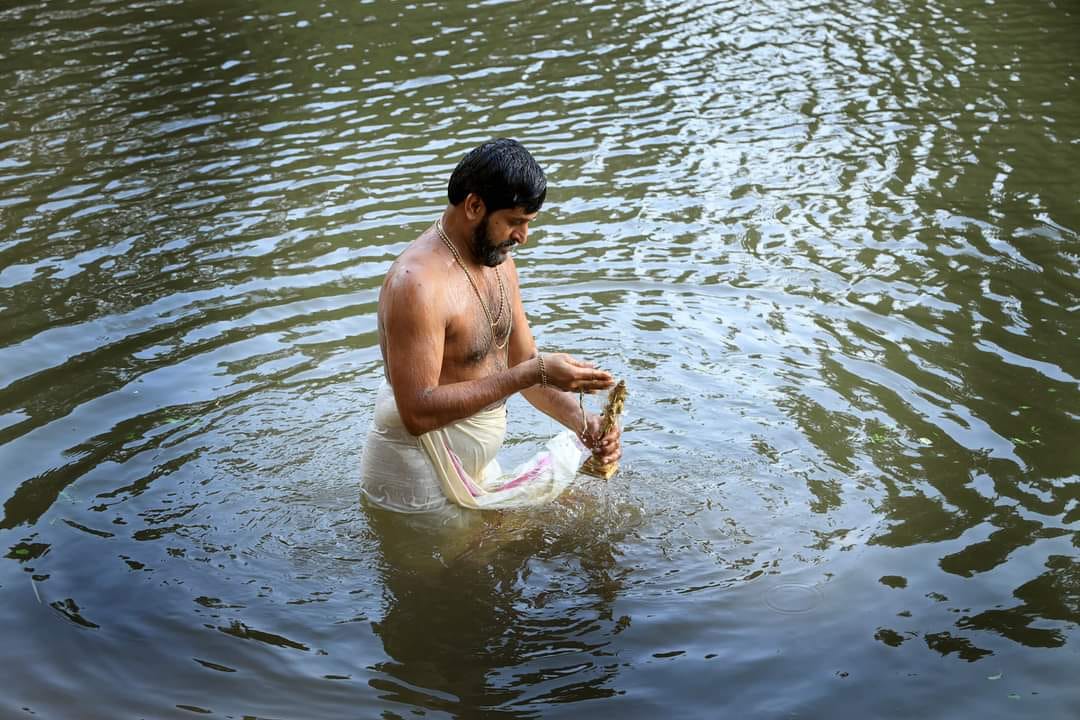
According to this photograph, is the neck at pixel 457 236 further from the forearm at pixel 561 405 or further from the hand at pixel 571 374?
the forearm at pixel 561 405

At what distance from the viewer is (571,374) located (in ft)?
17.6

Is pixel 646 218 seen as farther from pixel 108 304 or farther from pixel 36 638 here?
pixel 36 638

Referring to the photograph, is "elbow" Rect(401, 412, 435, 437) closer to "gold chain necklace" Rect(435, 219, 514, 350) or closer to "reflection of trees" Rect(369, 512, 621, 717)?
"gold chain necklace" Rect(435, 219, 514, 350)

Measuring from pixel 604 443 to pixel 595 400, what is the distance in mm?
352

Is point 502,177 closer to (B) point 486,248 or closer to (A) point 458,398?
(B) point 486,248

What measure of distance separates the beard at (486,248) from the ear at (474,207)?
3 centimetres

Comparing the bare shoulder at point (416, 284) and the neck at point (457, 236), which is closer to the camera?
the bare shoulder at point (416, 284)

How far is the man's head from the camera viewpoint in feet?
17.3

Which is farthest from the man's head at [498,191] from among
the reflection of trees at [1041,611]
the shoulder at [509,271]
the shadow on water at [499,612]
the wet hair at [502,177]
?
the reflection of trees at [1041,611]

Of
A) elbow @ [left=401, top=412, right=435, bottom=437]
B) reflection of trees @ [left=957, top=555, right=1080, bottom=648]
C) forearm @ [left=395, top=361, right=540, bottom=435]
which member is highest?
forearm @ [left=395, top=361, right=540, bottom=435]

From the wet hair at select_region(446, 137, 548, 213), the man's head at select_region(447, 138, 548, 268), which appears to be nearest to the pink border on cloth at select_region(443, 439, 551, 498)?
the man's head at select_region(447, 138, 548, 268)

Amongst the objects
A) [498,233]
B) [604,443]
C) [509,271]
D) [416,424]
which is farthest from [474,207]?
[604,443]

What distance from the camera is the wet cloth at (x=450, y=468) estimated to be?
19.2 ft

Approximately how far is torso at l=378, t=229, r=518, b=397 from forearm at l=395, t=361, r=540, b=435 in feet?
0.73
